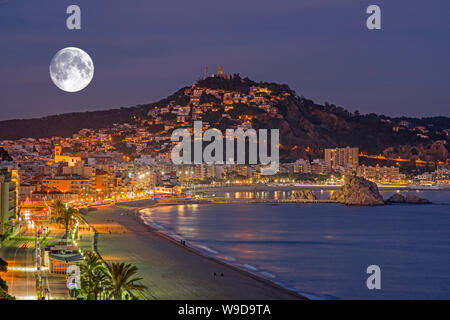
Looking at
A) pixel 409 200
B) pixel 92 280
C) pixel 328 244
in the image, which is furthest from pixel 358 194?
pixel 92 280

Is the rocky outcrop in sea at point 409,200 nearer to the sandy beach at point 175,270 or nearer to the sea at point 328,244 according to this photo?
the sea at point 328,244

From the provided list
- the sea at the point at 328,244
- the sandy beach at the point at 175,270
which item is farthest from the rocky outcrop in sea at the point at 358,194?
the sandy beach at the point at 175,270

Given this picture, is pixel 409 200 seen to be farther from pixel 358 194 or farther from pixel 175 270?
pixel 175 270

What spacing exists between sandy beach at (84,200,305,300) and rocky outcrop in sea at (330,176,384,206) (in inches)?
1445

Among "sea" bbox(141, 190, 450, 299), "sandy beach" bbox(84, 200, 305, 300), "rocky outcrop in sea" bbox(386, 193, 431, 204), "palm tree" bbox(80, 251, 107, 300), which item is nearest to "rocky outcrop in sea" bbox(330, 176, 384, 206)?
"rocky outcrop in sea" bbox(386, 193, 431, 204)

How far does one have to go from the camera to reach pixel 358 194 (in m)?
71.4

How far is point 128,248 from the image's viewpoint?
3012 cm

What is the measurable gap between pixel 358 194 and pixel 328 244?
35817 mm

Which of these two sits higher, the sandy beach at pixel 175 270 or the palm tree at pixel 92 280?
the palm tree at pixel 92 280

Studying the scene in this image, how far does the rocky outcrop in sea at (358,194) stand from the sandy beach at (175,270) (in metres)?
36.7

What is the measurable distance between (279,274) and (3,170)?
15689 mm

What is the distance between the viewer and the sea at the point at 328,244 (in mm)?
23672
